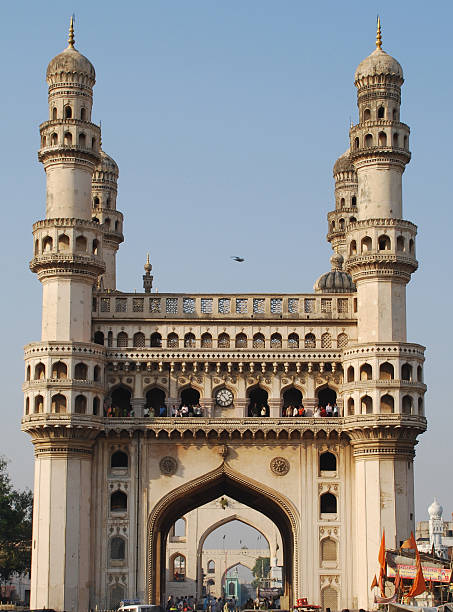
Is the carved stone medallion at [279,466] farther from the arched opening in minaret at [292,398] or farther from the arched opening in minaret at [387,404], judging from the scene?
the arched opening in minaret at [387,404]

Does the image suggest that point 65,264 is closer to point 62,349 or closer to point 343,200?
point 62,349

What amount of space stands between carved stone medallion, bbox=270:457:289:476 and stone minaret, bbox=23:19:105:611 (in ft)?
24.8

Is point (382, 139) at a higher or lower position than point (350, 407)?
higher

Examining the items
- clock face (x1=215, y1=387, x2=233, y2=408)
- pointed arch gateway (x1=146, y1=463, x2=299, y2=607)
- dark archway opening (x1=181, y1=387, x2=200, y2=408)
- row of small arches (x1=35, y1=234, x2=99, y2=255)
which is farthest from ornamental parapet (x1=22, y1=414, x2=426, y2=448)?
row of small arches (x1=35, y1=234, x2=99, y2=255)

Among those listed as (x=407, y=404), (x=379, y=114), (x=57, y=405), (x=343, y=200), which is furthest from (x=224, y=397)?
(x=343, y=200)

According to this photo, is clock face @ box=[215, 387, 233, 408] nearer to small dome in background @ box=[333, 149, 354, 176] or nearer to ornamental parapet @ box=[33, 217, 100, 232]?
ornamental parapet @ box=[33, 217, 100, 232]

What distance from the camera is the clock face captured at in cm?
5428

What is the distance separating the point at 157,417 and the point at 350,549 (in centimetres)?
953

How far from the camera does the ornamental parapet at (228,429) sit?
51.4m

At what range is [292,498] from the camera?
173 ft

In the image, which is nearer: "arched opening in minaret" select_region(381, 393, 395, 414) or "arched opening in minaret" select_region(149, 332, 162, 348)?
"arched opening in minaret" select_region(381, 393, 395, 414)

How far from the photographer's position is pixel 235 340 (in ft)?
177

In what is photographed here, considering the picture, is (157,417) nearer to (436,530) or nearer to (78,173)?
(78,173)

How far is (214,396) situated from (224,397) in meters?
0.44
